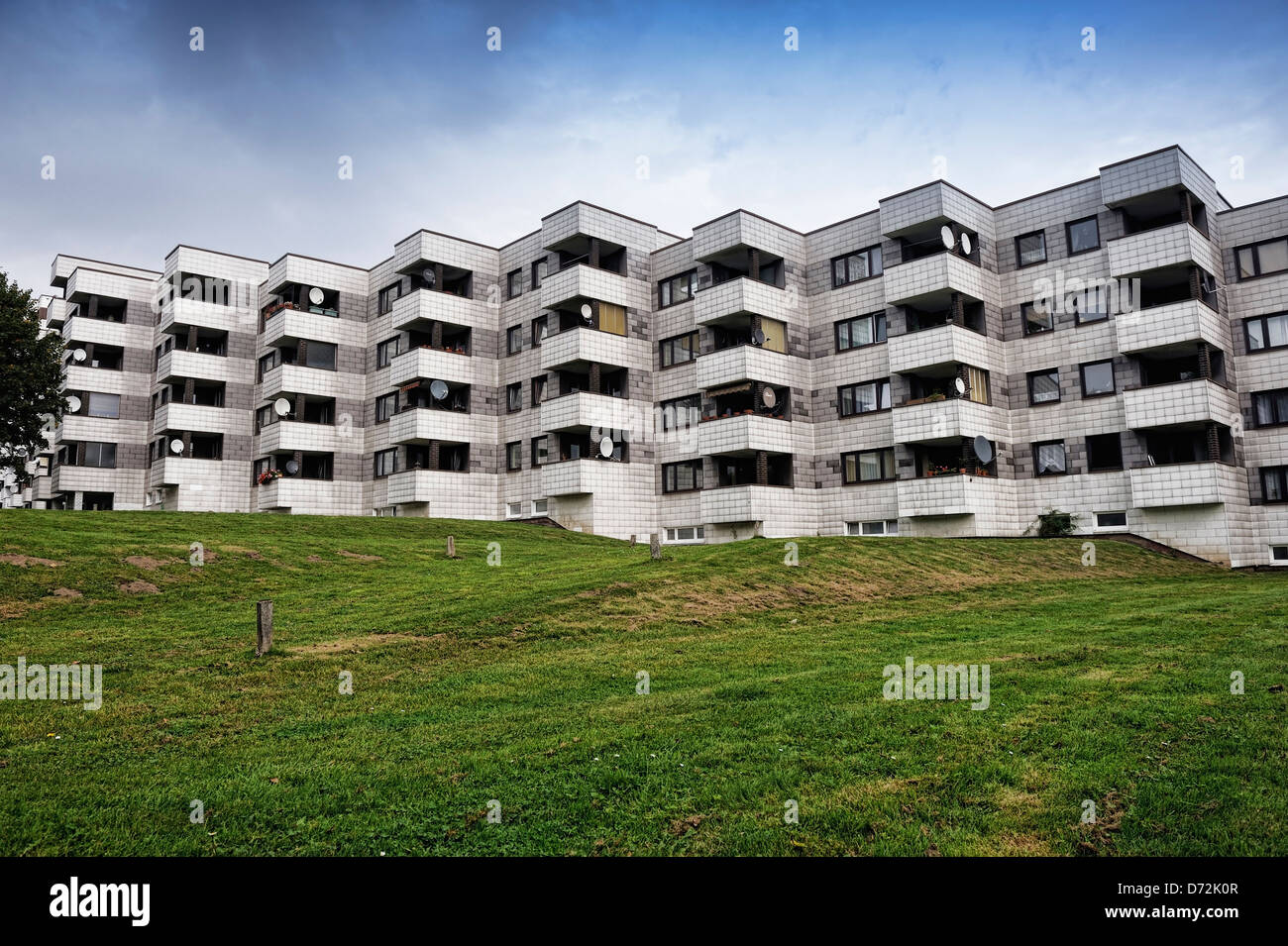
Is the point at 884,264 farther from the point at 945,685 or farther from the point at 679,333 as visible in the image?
the point at 945,685

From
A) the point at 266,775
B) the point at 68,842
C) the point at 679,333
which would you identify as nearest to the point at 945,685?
the point at 266,775

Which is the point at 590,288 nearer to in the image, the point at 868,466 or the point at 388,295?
the point at 388,295

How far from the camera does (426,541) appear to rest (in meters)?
32.8

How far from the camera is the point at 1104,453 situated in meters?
35.6

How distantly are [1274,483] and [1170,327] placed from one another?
7357mm

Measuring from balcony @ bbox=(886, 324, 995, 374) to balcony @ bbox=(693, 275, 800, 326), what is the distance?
586cm

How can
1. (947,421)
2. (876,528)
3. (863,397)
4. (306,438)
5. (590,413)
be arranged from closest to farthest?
(947,421)
(876,528)
(863,397)
(590,413)
(306,438)

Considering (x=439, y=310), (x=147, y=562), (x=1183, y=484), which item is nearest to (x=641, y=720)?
(x=147, y=562)

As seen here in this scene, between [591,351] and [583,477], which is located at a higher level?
[591,351]

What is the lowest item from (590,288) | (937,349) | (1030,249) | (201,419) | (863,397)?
(863,397)

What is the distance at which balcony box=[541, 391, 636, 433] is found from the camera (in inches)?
1692

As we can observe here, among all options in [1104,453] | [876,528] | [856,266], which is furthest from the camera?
[856,266]

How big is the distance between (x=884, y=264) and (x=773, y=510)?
12298mm

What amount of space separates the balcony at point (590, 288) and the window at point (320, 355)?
14399mm
